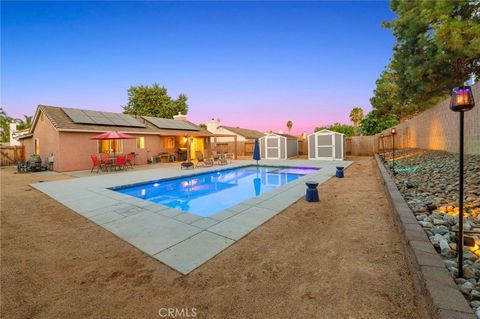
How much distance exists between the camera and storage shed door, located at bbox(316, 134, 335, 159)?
17.4 m

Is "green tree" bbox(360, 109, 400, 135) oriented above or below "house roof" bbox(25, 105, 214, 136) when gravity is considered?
above

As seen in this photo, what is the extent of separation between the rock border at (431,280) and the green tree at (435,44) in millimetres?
8552

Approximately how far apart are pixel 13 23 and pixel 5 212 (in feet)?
56.7

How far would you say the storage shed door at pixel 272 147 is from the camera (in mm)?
20016

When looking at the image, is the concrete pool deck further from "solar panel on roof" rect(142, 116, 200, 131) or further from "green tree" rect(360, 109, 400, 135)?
"green tree" rect(360, 109, 400, 135)

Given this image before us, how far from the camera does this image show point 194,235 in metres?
3.44

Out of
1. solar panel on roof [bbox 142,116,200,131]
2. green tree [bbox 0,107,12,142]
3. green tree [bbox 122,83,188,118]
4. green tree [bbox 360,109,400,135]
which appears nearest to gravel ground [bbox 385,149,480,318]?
solar panel on roof [bbox 142,116,200,131]

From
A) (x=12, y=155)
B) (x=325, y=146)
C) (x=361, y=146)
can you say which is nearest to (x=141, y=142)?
(x=12, y=155)

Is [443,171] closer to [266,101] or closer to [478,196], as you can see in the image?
[478,196]

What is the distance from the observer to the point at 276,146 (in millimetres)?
20062

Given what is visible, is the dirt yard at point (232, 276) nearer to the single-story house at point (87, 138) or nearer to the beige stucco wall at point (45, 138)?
the single-story house at point (87, 138)

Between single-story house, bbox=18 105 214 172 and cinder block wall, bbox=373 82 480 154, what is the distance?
55.3 feet

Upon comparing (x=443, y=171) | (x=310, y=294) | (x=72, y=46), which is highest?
(x=72, y=46)

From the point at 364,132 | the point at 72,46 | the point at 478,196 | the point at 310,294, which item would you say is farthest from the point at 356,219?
the point at 364,132
